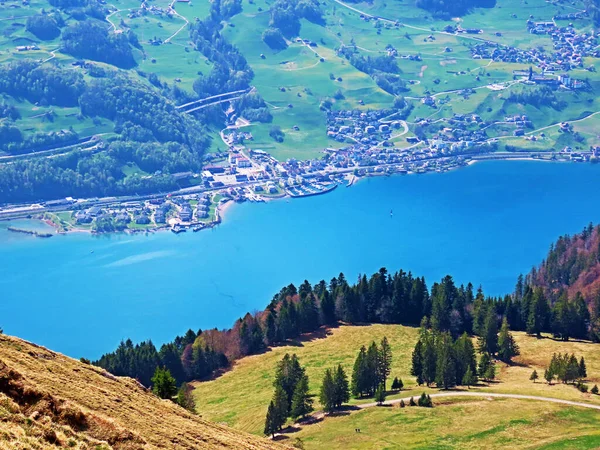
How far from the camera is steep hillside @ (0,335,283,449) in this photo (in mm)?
31062

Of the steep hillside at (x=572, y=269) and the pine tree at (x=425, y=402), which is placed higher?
the steep hillside at (x=572, y=269)

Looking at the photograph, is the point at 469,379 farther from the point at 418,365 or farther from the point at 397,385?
the point at 397,385

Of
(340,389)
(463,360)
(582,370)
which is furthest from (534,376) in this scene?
(340,389)

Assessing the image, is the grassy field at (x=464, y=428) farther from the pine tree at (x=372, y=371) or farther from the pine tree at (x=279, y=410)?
the pine tree at (x=372, y=371)

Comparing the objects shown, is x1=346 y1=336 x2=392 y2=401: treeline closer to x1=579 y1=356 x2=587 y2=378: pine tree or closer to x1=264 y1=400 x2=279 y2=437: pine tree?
x1=264 y1=400 x2=279 y2=437: pine tree

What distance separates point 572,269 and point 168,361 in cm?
7027

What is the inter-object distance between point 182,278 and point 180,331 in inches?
1090

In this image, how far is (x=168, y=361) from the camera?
104125 mm

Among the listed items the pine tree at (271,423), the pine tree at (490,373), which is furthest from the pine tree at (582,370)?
the pine tree at (271,423)

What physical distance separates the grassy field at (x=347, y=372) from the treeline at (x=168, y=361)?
302cm

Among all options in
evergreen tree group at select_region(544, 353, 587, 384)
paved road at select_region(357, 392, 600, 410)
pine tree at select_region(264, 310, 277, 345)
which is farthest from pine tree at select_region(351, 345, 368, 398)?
pine tree at select_region(264, 310, 277, 345)

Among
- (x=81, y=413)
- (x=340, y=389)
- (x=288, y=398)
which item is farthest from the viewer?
(x=288, y=398)

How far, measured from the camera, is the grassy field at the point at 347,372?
265 feet

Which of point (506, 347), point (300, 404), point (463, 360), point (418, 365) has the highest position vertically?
point (506, 347)
